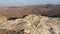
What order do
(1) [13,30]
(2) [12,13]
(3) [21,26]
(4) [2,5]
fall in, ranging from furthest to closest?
(4) [2,5]
(2) [12,13]
(3) [21,26]
(1) [13,30]

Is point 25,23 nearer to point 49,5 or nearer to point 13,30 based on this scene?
point 13,30

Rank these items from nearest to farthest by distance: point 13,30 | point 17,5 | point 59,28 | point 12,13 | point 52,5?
point 13,30, point 59,28, point 12,13, point 17,5, point 52,5

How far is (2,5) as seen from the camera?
4164 mm

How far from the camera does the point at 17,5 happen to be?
4539 millimetres

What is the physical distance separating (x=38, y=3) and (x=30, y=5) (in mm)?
300

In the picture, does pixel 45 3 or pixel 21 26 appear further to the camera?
pixel 45 3

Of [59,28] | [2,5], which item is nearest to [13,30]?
[59,28]

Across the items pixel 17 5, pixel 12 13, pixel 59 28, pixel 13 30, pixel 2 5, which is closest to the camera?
pixel 13 30

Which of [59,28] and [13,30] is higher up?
[13,30]

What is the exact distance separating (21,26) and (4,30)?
0.97ft

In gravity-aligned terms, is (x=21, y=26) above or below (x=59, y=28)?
above

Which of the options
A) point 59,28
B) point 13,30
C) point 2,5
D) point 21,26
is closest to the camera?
point 13,30

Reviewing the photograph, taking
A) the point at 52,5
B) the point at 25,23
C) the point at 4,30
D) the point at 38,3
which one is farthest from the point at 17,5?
the point at 4,30

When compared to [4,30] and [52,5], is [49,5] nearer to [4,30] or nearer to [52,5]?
[52,5]
